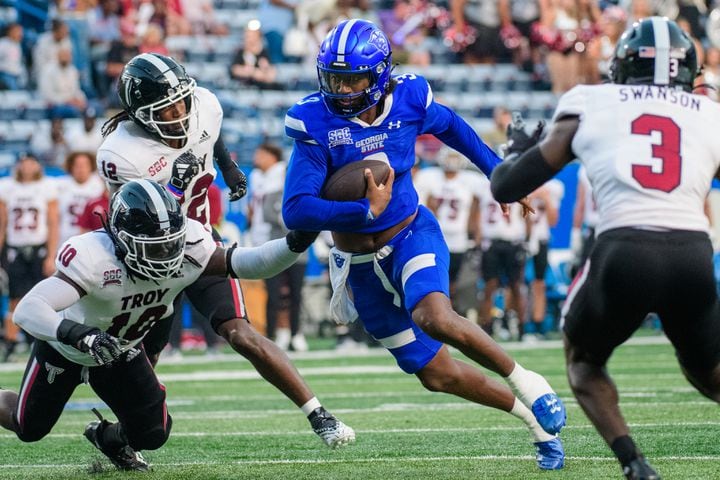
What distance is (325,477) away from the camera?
4559 millimetres

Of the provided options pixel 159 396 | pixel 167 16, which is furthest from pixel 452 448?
pixel 167 16

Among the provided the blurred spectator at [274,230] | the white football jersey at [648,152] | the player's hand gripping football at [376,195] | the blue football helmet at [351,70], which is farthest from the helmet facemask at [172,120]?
the blurred spectator at [274,230]

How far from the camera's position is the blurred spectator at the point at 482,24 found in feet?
49.6

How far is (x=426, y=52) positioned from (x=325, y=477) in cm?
1082

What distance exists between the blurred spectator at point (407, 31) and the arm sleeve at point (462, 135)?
951 cm

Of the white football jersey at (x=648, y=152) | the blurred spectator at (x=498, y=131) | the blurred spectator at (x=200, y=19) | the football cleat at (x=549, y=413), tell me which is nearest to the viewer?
the white football jersey at (x=648, y=152)

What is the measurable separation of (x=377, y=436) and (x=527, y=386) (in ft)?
4.21

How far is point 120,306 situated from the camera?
464 centimetres

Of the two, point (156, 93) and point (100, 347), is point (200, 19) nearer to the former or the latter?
point (156, 93)

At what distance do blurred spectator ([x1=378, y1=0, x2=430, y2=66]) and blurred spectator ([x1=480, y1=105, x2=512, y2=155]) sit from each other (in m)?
1.17

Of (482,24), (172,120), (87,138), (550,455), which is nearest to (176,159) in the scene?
(172,120)

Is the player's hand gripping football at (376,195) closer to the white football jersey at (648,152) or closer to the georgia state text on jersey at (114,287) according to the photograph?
the georgia state text on jersey at (114,287)

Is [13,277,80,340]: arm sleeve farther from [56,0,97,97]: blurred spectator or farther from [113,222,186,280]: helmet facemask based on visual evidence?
[56,0,97,97]: blurred spectator

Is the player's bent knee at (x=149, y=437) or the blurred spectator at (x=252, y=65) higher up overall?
the player's bent knee at (x=149, y=437)
